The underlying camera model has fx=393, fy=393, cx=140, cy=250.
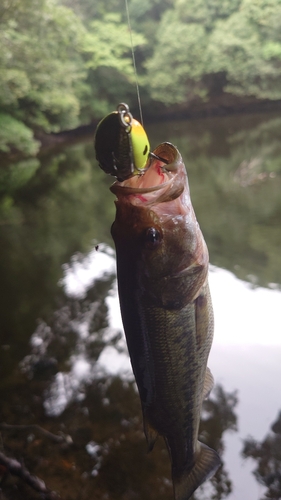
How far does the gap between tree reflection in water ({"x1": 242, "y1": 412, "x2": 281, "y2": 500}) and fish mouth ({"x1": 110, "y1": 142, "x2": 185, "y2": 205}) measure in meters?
2.78

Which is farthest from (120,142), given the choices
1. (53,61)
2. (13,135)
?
(53,61)

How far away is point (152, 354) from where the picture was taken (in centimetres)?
106

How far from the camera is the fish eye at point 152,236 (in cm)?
99

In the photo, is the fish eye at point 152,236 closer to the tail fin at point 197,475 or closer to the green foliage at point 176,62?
the tail fin at point 197,475

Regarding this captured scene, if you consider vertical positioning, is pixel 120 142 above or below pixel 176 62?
above

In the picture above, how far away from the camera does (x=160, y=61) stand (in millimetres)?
21656

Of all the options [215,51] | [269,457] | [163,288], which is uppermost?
[163,288]

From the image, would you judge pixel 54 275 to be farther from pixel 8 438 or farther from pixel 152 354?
pixel 152 354

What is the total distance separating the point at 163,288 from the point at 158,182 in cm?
27

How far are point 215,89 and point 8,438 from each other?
2274cm

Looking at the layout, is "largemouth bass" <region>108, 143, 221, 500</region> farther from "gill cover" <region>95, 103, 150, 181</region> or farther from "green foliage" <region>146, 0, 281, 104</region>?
"green foliage" <region>146, 0, 281, 104</region>

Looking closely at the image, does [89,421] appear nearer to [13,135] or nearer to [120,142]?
[120,142]

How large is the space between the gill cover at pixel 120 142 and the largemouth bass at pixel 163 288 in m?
0.16

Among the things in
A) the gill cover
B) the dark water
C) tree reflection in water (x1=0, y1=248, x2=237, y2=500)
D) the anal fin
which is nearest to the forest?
the dark water
